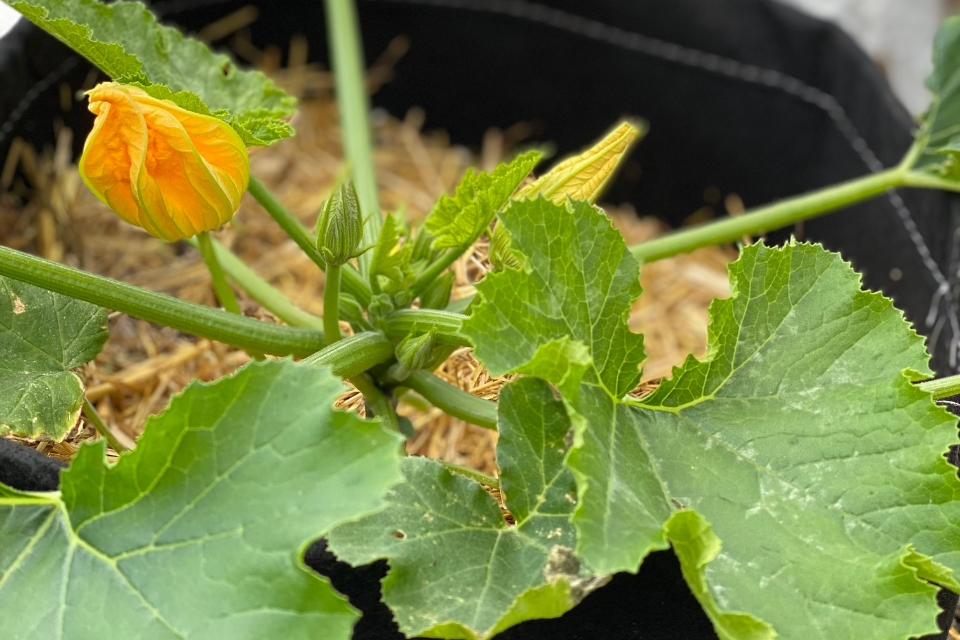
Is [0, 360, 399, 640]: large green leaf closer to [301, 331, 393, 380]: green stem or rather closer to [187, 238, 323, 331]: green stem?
[301, 331, 393, 380]: green stem

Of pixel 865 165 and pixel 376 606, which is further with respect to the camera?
pixel 865 165

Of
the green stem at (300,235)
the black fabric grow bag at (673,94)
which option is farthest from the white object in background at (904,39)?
the green stem at (300,235)

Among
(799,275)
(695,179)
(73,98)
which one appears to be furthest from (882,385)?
(73,98)

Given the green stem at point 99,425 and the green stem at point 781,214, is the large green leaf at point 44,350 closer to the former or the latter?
the green stem at point 99,425

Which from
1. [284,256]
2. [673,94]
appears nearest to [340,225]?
[284,256]

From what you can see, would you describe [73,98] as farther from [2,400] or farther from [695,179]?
[695,179]

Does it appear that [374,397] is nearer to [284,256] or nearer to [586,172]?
[586,172]

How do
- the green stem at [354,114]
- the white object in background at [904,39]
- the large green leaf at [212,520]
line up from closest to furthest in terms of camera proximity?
the large green leaf at [212,520] < the green stem at [354,114] < the white object in background at [904,39]
